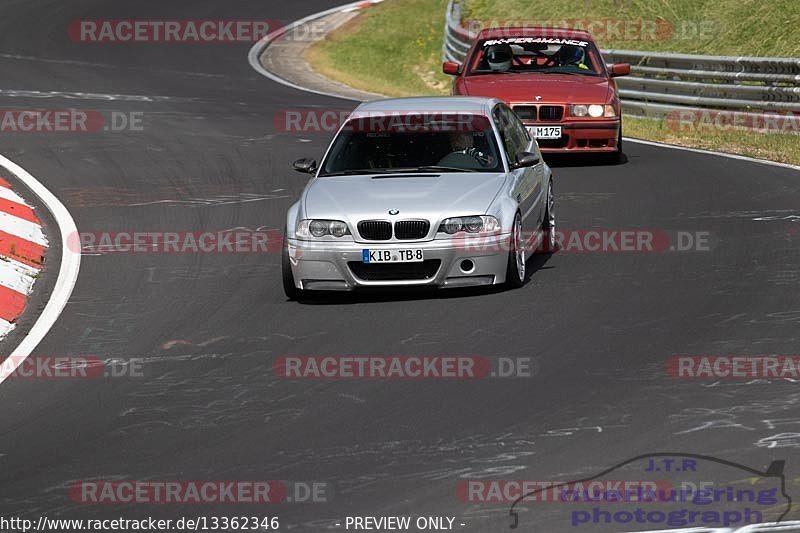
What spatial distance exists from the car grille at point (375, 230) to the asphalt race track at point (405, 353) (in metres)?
0.47

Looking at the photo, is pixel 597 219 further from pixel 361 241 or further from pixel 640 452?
pixel 640 452

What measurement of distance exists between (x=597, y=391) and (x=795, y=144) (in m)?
12.2

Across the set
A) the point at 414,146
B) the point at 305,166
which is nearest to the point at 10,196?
the point at 305,166

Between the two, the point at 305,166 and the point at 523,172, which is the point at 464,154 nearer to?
the point at 523,172

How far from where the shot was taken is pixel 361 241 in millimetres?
10719

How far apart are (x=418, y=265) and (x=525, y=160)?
4.87 feet

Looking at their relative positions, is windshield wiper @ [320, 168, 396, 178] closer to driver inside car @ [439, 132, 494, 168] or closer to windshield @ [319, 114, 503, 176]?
windshield @ [319, 114, 503, 176]

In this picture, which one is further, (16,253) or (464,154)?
(16,253)

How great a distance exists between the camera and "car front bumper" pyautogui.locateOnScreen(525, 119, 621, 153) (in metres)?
17.3

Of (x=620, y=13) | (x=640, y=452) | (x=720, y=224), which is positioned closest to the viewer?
(x=640, y=452)

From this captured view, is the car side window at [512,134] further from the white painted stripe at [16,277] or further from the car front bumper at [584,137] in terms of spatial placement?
the car front bumper at [584,137]

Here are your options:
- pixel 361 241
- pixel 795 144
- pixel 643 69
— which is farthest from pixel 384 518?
pixel 643 69

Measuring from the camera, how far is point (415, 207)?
10734 mm

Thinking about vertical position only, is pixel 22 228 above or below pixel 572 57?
below
